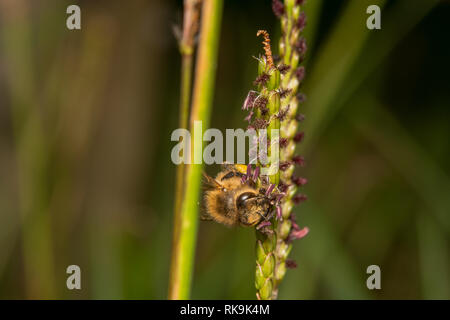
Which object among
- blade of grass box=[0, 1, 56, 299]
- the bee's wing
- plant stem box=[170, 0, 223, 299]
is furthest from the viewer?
blade of grass box=[0, 1, 56, 299]

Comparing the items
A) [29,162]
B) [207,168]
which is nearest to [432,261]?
A: [207,168]

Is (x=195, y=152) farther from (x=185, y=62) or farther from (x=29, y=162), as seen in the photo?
(x=29, y=162)

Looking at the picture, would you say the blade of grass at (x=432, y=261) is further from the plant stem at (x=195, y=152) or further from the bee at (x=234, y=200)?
the plant stem at (x=195, y=152)

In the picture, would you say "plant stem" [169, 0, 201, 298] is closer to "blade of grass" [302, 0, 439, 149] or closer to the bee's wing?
the bee's wing

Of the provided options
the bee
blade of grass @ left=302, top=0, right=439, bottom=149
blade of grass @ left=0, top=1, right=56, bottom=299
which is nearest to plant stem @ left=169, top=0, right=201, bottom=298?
the bee
